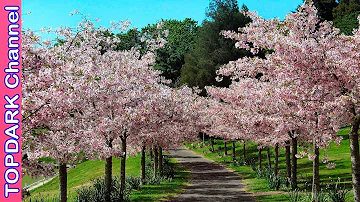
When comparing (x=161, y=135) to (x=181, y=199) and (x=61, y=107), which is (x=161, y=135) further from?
(x=61, y=107)

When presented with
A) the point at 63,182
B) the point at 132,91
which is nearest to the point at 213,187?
the point at 132,91

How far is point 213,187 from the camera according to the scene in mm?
21734

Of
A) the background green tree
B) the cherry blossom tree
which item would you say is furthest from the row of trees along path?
the background green tree

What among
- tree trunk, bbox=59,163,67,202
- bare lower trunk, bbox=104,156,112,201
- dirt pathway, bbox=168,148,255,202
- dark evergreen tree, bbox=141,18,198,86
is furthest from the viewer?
dark evergreen tree, bbox=141,18,198,86

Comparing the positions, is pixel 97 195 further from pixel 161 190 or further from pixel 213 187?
pixel 213 187

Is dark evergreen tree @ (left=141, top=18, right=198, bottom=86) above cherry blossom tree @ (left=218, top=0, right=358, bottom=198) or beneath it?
above

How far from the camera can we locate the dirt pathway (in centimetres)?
1784

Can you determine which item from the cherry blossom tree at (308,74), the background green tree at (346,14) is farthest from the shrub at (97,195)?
the background green tree at (346,14)

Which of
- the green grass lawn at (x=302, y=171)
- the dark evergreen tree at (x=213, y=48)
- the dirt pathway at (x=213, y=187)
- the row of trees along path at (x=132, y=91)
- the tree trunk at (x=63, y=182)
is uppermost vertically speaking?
the dark evergreen tree at (x=213, y=48)

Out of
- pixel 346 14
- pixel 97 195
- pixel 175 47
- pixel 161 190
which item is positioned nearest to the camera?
pixel 97 195

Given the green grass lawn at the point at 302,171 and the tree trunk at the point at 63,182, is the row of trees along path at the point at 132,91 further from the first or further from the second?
the green grass lawn at the point at 302,171

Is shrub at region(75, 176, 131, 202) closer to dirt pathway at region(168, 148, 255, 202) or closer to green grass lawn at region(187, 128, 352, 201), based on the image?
dirt pathway at region(168, 148, 255, 202)

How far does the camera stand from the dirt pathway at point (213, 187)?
1784 cm

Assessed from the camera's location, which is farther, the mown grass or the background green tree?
the background green tree
